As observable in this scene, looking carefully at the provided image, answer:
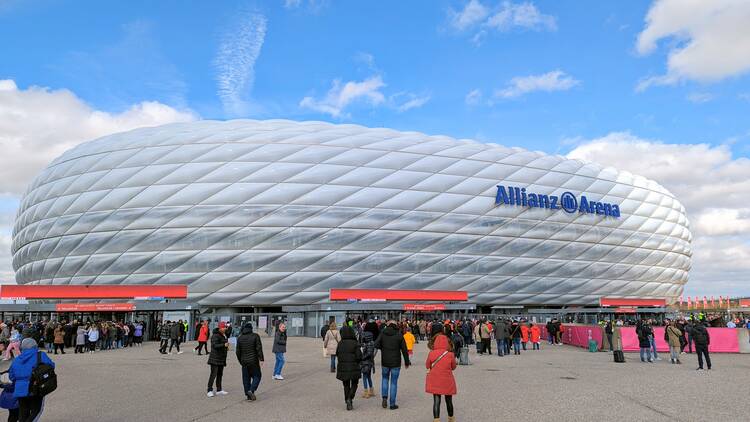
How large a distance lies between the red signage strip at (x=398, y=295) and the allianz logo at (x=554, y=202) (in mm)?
9267

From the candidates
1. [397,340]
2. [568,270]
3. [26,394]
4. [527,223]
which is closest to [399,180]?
[527,223]

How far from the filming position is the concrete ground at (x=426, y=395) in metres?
9.30

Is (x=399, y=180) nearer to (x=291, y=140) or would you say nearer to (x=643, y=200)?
(x=291, y=140)

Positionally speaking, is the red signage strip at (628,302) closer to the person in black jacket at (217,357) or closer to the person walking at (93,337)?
the person walking at (93,337)

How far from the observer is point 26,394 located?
739cm

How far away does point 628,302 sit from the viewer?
54750 mm

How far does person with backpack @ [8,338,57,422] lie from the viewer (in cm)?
743

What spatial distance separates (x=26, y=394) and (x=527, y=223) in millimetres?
45925

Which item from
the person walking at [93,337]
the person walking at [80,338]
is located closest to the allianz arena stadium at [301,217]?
the person walking at [93,337]

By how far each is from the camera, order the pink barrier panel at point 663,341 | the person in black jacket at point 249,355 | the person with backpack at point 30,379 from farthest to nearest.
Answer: the pink barrier panel at point 663,341 → the person in black jacket at point 249,355 → the person with backpack at point 30,379

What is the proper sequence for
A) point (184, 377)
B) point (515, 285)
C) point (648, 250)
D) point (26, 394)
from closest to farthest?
1. point (26, 394)
2. point (184, 377)
3. point (515, 285)
4. point (648, 250)

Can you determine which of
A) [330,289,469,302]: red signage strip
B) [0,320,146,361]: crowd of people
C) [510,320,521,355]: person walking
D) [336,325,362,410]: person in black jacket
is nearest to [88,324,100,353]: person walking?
[0,320,146,361]: crowd of people

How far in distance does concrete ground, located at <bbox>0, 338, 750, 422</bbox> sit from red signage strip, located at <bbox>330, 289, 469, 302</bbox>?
862 inches

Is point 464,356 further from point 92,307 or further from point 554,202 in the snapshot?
point 554,202
